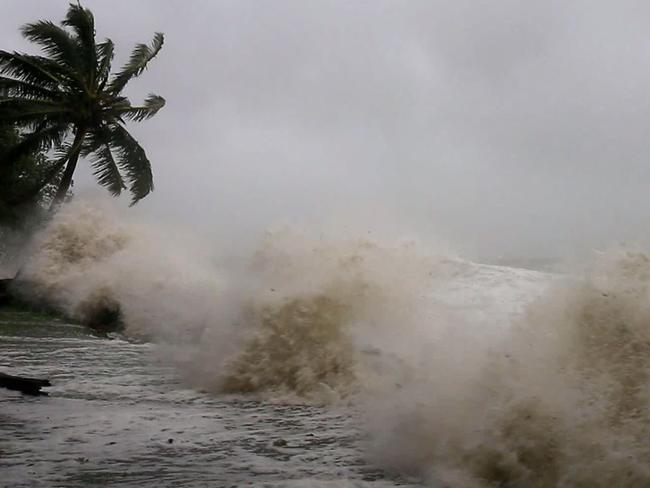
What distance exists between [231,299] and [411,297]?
2164 millimetres

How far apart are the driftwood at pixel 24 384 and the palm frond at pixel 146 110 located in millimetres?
15174

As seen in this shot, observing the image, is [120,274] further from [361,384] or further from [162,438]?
[162,438]

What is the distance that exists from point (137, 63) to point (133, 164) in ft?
9.97

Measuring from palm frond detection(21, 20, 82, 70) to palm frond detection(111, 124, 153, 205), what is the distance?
2.11 meters

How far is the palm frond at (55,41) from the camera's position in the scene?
61.8 feet

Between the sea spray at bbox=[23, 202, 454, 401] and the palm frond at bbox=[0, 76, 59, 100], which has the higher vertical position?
the palm frond at bbox=[0, 76, 59, 100]

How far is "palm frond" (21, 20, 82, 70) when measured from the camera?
1884 centimetres

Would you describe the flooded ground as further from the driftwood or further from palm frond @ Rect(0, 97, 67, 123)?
palm frond @ Rect(0, 97, 67, 123)

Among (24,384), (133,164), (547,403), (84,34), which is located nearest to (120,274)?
(133,164)

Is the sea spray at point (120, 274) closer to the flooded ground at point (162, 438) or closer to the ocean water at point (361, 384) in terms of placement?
the ocean water at point (361, 384)

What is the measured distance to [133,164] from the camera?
20.1 metres

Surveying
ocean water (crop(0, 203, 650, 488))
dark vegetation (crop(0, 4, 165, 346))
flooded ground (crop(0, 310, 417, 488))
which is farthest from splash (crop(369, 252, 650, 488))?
dark vegetation (crop(0, 4, 165, 346))

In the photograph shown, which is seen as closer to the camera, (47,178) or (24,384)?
(24,384)

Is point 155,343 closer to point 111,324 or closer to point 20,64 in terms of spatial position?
point 111,324
